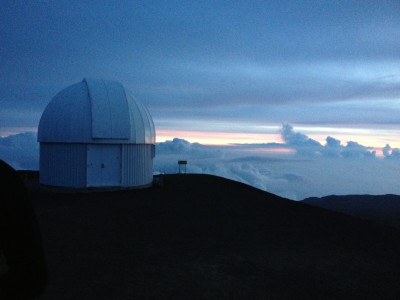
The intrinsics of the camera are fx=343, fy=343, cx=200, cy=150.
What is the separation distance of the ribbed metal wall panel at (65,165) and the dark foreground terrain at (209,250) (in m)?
2.31

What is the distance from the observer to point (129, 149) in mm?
20109

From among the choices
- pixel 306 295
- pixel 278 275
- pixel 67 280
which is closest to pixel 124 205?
pixel 67 280

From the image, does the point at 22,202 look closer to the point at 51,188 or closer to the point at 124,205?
the point at 124,205

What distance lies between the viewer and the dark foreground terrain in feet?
23.8

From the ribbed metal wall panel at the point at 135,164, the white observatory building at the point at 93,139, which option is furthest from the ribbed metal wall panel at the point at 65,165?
the ribbed metal wall panel at the point at 135,164

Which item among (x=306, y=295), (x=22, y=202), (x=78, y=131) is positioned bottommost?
(x=306, y=295)

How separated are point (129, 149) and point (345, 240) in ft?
41.8

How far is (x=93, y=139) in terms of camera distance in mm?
19156

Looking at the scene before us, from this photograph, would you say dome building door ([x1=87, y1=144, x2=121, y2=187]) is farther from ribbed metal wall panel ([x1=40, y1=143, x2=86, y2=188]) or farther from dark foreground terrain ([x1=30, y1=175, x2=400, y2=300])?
dark foreground terrain ([x1=30, y1=175, x2=400, y2=300])

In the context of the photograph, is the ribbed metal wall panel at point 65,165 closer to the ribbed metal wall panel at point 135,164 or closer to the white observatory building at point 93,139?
the white observatory building at point 93,139

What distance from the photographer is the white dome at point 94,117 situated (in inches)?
758

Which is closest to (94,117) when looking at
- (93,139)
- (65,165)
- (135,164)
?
(93,139)

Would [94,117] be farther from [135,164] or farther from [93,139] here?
[135,164]

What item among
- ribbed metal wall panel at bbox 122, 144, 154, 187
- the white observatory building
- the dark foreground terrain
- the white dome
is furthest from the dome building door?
the dark foreground terrain
